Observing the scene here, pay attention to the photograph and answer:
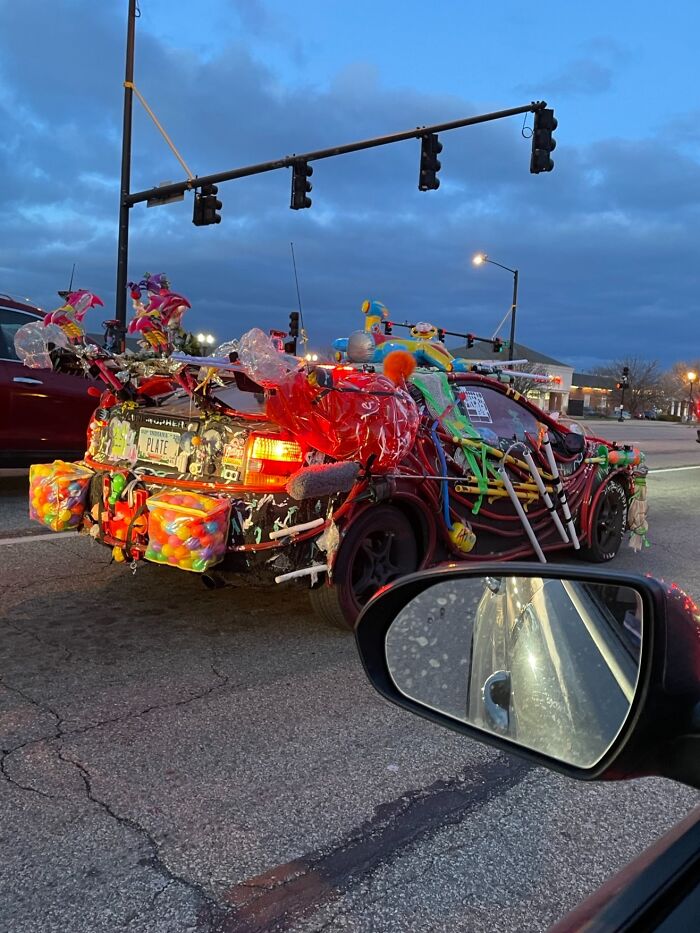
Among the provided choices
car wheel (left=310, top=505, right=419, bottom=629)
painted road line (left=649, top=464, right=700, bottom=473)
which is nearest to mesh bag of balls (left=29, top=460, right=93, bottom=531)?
car wheel (left=310, top=505, right=419, bottom=629)

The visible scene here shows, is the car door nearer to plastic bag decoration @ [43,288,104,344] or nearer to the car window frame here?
the car window frame

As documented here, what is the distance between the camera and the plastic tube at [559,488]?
6.01 meters

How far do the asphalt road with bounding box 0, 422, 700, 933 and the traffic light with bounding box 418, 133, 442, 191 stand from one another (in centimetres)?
1283

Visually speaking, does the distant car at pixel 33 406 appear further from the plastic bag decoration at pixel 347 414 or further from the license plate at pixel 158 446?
the plastic bag decoration at pixel 347 414

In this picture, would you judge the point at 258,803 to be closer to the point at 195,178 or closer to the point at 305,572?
the point at 305,572

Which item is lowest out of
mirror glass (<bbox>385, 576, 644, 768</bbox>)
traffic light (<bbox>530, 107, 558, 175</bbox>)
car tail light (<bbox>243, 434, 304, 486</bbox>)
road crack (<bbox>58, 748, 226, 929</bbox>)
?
road crack (<bbox>58, 748, 226, 929</bbox>)

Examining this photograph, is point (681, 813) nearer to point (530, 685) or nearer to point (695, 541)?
point (530, 685)

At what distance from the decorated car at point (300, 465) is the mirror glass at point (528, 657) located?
2.28m

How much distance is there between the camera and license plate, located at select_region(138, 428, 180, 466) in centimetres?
459

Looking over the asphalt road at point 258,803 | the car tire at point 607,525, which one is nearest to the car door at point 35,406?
the asphalt road at point 258,803

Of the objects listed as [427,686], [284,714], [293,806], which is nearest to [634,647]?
[427,686]

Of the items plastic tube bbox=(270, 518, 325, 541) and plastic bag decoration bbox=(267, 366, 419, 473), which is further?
plastic tube bbox=(270, 518, 325, 541)

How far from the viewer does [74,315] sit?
523 centimetres

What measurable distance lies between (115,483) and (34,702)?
5.20 ft
